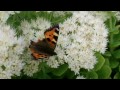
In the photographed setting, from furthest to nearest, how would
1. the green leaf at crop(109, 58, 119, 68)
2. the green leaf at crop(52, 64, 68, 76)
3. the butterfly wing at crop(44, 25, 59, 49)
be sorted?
the green leaf at crop(109, 58, 119, 68)
the green leaf at crop(52, 64, 68, 76)
the butterfly wing at crop(44, 25, 59, 49)

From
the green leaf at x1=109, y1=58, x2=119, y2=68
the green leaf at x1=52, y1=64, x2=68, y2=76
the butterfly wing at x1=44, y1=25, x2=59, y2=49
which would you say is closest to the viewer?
the butterfly wing at x1=44, y1=25, x2=59, y2=49

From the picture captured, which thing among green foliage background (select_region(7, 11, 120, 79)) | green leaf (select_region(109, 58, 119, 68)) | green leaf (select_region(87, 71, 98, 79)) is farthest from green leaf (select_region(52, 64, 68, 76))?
green leaf (select_region(109, 58, 119, 68))

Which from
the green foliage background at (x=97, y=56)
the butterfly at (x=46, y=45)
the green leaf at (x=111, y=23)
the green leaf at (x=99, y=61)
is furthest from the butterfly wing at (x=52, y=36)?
the green leaf at (x=111, y=23)

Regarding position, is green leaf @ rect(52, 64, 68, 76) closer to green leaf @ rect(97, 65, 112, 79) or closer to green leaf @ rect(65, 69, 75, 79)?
green leaf @ rect(65, 69, 75, 79)

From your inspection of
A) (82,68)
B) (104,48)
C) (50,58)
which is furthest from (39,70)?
(104,48)

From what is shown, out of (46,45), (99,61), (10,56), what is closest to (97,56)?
(99,61)

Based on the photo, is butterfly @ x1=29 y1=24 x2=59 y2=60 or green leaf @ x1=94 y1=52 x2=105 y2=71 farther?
green leaf @ x1=94 y1=52 x2=105 y2=71

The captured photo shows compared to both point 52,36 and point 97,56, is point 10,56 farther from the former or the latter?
point 97,56

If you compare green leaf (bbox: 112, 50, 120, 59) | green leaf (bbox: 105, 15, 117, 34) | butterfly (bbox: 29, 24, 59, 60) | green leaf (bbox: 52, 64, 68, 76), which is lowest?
green leaf (bbox: 52, 64, 68, 76)

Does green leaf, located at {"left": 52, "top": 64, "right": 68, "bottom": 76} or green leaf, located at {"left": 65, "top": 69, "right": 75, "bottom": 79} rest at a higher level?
green leaf, located at {"left": 52, "top": 64, "right": 68, "bottom": 76}
